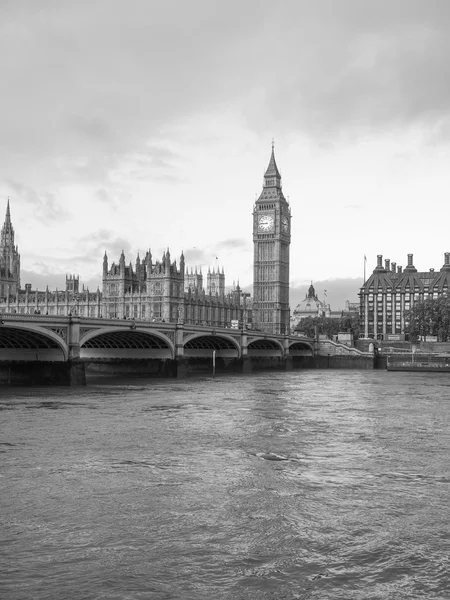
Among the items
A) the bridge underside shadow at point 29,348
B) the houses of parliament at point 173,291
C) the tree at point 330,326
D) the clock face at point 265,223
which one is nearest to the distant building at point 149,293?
the houses of parliament at point 173,291

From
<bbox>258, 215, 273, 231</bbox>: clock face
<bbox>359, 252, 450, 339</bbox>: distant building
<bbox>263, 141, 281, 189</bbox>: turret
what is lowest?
<bbox>359, 252, 450, 339</bbox>: distant building

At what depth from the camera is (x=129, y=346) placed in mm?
73188

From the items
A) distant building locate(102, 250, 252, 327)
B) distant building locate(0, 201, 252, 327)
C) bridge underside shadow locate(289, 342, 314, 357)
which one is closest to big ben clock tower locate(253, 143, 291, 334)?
distant building locate(0, 201, 252, 327)

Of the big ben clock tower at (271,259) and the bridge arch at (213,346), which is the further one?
the big ben clock tower at (271,259)

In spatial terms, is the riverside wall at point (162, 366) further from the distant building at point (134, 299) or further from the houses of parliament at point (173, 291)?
the distant building at point (134, 299)

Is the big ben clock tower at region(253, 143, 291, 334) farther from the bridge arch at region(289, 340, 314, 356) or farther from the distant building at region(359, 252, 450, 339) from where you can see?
the bridge arch at region(289, 340, 314, 356)

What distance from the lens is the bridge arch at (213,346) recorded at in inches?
3238

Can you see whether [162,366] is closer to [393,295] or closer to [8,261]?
[8,261]

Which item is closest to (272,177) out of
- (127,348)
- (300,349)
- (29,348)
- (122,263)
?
(122,263)

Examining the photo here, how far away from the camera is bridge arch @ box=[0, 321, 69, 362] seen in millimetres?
52500

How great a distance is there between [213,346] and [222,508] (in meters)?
71.7

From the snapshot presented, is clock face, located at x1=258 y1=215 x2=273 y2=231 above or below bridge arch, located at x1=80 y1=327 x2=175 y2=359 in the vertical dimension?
above

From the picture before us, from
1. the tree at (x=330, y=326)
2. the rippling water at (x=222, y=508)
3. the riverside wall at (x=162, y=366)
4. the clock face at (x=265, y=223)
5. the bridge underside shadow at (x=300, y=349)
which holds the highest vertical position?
the clock face at (x=265, y=223)

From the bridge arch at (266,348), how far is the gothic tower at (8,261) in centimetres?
5790
